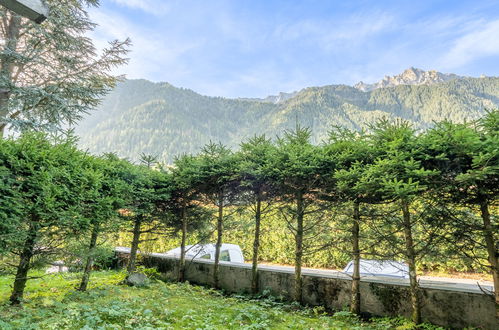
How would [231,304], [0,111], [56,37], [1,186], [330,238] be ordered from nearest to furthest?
[1,186] < [231,304] < [330,238] < [0,111] < [56,37]

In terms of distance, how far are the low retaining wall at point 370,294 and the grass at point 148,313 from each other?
363 millimetres

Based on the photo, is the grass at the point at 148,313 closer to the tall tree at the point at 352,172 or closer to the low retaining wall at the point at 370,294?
the low retaining wall at the point at 370,294

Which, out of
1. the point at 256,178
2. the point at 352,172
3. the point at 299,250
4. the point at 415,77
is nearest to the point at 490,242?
the point at 352,172

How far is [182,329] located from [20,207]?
3.33 m

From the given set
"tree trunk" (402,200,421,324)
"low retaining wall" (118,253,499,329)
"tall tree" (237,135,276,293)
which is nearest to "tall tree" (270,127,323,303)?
"tall tree" (237,135,276,293)

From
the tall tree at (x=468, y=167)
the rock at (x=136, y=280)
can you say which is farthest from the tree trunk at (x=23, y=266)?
the tall tree at (x=468, y=167)

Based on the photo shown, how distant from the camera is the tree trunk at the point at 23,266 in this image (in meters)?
4.54

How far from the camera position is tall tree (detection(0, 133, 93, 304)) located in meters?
4.21

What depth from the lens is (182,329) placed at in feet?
11.8

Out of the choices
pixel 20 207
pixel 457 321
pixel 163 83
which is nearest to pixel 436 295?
pixel 457 321

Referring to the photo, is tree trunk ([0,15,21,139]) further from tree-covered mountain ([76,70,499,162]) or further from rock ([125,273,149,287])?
tree-covered mountain ([76,70,499,162])

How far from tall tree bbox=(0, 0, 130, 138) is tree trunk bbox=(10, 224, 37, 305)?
19.4ft

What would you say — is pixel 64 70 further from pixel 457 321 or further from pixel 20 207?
pixel 457 321

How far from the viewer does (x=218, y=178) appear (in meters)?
7.06
